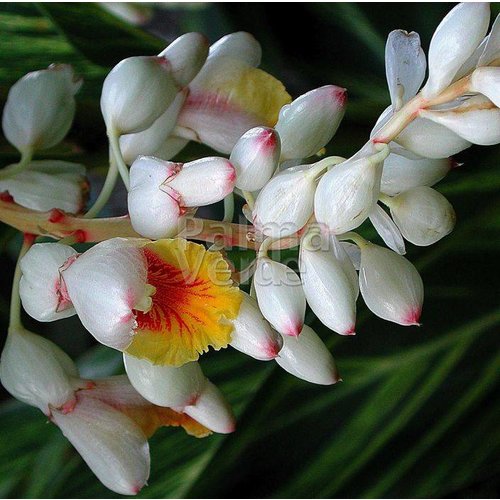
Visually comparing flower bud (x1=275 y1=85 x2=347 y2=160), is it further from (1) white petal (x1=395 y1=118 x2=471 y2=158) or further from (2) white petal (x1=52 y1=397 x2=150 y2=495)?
(2) white petal (x1=52 y1=397 x2=150 y2=495)

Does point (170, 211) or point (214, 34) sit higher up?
point (170, 211)

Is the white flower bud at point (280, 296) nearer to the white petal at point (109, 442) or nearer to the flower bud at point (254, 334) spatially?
the flower bud at point (254, 334)

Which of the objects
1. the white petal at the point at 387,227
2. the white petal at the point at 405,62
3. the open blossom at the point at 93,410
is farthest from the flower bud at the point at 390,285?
the open blossom at the point at 93,410

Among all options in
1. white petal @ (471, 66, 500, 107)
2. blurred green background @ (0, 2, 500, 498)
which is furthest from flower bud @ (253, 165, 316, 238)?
blurred green background @ (0, 2, 500, 498)

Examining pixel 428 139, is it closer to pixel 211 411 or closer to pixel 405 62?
pixel 405 62

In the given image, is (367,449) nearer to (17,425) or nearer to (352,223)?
(17,425)

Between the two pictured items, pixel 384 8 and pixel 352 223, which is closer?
pixel 352 223

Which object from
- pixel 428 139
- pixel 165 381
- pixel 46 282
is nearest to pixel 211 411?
pixel 165 381

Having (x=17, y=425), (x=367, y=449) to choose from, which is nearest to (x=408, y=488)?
(x=367, y=449)
